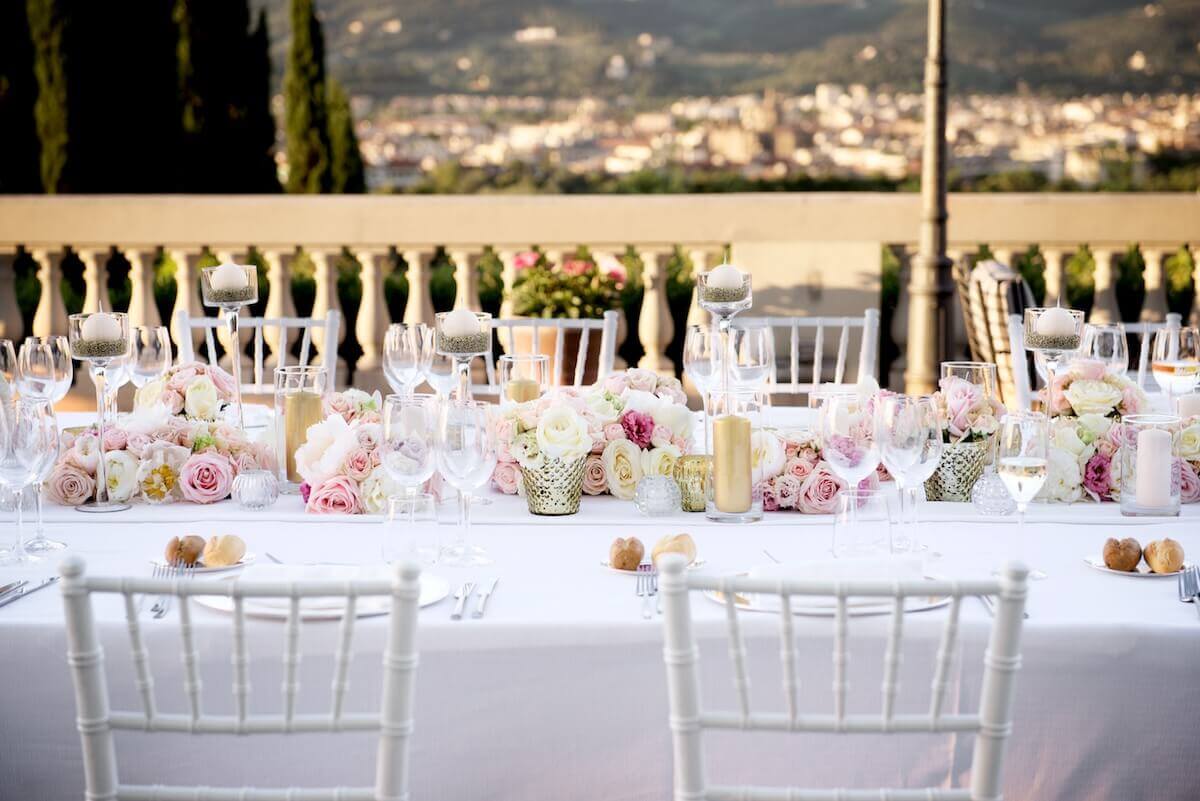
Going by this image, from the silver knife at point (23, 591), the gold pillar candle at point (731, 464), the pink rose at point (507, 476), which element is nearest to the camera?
the silver knife at point (23, 591)

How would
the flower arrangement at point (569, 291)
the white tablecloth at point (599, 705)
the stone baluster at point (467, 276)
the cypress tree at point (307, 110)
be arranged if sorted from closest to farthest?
the white tablecloth at point (599, 705)
the flower arrangement at point (569, 291)
the stone baluster at point (467, 276)
the cypress tree at point (307, 110)

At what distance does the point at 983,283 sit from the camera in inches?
183

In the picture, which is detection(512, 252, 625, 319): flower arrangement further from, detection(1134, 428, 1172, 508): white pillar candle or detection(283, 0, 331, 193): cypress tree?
detection(283, 0, 331, 193): cypress tree

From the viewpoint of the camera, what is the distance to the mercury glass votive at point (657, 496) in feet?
7.90

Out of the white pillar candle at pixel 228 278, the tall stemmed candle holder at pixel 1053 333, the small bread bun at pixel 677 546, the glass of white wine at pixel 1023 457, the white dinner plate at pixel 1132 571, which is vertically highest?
the white pillar candle at pixel 228 278

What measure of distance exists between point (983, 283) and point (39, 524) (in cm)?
318

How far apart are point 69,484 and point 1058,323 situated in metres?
1.65

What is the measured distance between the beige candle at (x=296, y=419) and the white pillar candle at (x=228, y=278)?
285 mm

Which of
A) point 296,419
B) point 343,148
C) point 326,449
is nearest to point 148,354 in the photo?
point 296,419

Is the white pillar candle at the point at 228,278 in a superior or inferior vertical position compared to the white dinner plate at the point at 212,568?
superior

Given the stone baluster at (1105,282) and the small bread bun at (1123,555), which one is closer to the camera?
the small bread bun at (1123,555)

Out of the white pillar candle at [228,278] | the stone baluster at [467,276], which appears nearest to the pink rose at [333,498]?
the white pillar candle at [228,278]

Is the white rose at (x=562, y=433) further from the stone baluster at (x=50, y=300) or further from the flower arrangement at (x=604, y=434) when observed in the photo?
the stone baluster at (x=50, y=300)

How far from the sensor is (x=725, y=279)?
263 cm
